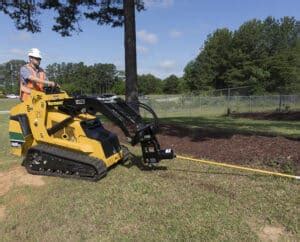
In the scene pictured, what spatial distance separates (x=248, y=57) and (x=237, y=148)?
75.3 m

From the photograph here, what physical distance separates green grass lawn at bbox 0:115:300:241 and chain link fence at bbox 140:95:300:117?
80.5 ft

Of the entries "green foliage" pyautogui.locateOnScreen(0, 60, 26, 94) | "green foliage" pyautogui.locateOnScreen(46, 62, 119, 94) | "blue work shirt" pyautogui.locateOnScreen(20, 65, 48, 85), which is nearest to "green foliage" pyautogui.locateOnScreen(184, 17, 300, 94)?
"green foliage" pyautogui.locateOnScreen(46, 62, 119, 94)

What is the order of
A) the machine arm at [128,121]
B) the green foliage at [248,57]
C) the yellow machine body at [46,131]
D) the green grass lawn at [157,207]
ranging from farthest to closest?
1. the green foliage at [248,57]
2. the yellow machine body at [46,131]
3. the machine arm at [128,121]
4. the green grass lawn at [157,207]

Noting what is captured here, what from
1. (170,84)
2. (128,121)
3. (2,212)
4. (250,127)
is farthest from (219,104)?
(170,84)

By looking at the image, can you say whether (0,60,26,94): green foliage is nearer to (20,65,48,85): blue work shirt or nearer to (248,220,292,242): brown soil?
(20,65,48,85): blue work shirt

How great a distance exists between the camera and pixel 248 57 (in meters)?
79.6

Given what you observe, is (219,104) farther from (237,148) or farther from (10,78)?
(10,78)

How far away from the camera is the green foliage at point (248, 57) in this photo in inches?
3014

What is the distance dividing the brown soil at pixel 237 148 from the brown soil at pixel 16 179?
2.70 metres

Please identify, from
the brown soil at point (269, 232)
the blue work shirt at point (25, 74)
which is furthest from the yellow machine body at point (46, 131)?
the brown soil at point (269, 232)

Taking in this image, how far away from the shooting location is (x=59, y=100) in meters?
6.67

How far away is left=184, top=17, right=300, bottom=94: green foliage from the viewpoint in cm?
7656

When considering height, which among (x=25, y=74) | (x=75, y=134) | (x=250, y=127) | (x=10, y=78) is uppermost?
(x=10, y=78)

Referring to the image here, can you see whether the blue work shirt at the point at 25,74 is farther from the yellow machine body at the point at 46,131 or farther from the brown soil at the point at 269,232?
the brown soil at the point at 269,232
